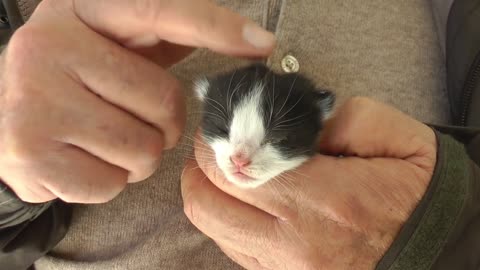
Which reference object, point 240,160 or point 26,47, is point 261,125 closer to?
point 240,160

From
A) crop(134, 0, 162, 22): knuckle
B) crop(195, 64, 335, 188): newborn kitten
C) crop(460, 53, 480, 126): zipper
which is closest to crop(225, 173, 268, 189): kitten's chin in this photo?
crop(195, 64, 335, 188): newborn kitten

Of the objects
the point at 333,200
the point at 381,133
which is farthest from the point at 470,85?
the point at 333,200

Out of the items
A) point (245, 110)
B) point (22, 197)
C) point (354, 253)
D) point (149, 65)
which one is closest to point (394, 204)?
point (354, 253)

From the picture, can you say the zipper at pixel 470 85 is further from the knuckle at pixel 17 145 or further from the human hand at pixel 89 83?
the knuckle at pixel 17 145

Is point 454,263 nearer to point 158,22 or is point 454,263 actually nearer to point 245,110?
point 245,110

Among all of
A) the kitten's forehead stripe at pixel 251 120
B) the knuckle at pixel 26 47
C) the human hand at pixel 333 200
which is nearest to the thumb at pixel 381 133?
the human hand at pixel 333 200

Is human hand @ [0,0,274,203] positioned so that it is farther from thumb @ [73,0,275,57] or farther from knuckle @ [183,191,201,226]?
knuckle @ [183,191,201,226]

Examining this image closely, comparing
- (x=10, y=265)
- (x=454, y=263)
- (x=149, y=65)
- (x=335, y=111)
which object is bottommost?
(x=10, y=265)
